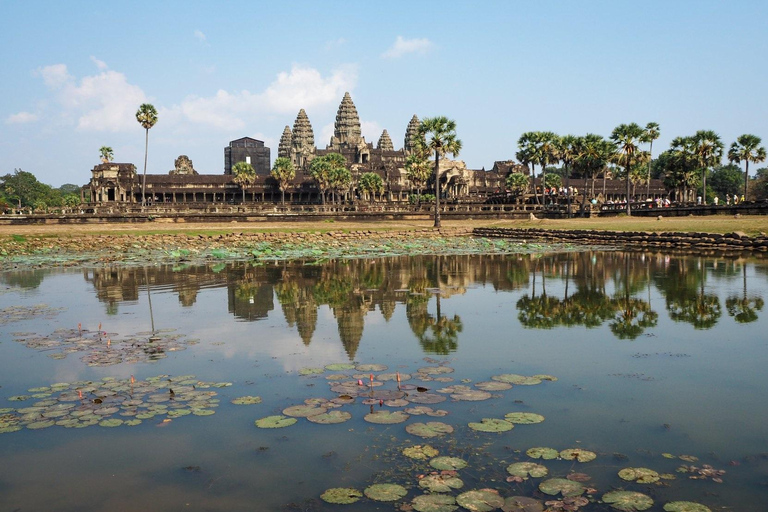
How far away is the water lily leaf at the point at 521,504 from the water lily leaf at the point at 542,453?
0.92m

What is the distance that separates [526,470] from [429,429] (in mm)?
1396

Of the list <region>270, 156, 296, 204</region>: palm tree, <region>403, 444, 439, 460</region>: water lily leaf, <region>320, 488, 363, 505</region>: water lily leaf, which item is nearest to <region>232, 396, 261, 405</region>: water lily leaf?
<region>403, 444, 439, 460</region>: water lily leaf

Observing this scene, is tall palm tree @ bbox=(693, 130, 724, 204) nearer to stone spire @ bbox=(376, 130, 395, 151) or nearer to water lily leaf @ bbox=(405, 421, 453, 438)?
water lily leaf @ bbox=(405, 421, 453, 438)

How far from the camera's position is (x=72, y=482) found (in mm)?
6391

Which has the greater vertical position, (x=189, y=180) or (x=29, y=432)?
(x=189, y=180)

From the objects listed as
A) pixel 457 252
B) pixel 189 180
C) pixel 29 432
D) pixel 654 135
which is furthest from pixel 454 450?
pixel 189 180

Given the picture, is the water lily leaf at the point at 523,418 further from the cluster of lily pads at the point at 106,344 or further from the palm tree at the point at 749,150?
the palm tree at the point at 749,150

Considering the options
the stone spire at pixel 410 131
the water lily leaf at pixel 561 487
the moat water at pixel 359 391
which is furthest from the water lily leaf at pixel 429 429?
the stone spire at pixel 410 131

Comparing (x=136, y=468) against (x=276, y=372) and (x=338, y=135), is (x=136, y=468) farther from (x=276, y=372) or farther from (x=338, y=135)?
(x=338, y=135)

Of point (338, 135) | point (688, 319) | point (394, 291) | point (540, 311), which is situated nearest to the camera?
point (688, 319)

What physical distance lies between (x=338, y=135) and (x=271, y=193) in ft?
164

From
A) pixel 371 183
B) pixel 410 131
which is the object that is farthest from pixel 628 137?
pixel 410 131

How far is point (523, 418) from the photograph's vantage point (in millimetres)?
7762

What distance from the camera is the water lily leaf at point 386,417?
7777mm
